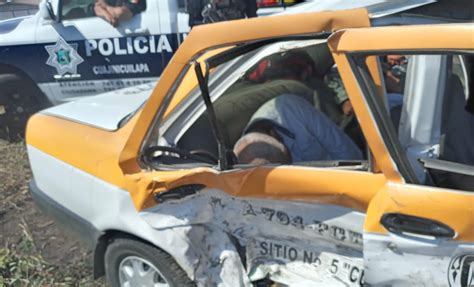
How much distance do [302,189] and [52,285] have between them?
191 centimetres

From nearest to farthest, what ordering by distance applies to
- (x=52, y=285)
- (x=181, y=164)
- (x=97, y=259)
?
(x=181, y=164) < (x=97, y=259) < (x=52, y=285)

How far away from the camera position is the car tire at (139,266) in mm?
2449

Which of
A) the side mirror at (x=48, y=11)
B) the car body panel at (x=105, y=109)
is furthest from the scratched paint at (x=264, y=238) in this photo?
the side mirror at (x=48, y=11)

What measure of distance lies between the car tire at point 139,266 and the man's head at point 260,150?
0.55m

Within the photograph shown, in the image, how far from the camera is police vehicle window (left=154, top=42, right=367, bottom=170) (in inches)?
89.4

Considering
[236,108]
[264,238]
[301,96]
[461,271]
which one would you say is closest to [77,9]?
[236,108]

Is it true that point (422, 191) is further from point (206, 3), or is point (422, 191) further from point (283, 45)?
point (206, 3)

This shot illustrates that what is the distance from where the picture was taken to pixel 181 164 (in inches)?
93.7

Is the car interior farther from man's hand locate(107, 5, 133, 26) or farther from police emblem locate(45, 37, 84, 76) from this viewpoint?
police emblem locate(45, 37, 84, 76)

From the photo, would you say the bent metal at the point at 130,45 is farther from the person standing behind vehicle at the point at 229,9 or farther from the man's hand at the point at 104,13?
the person standing behind vehicle at the point at 229,9

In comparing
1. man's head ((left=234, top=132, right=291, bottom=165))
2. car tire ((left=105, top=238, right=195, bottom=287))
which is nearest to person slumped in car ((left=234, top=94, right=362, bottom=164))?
man's head ((left=234, top=132, right=291, bottom=165))

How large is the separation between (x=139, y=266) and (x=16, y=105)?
13.0ft

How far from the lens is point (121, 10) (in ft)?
17.7

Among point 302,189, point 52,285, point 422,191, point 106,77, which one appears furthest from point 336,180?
point 106,77
